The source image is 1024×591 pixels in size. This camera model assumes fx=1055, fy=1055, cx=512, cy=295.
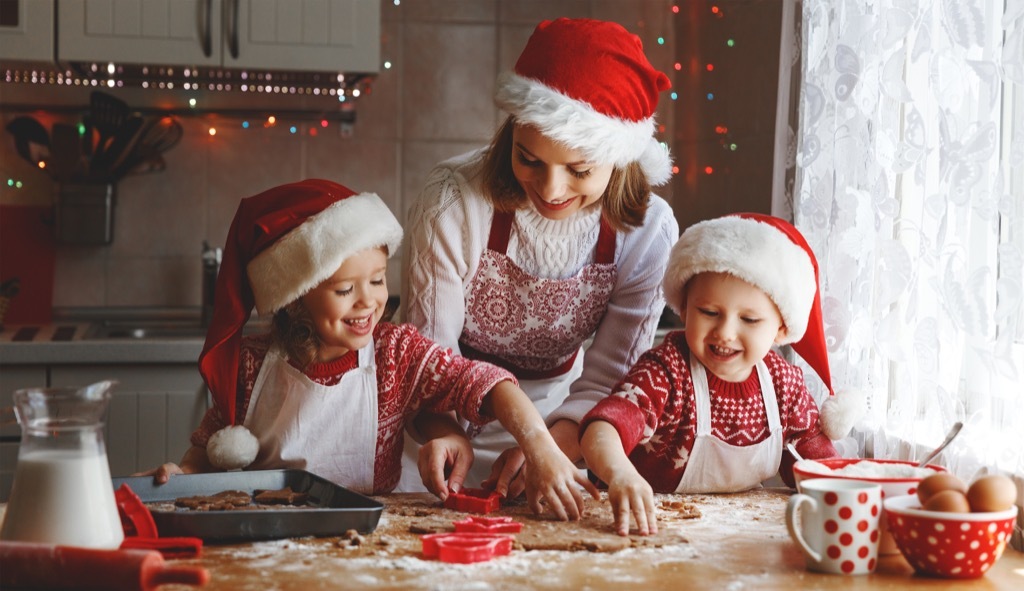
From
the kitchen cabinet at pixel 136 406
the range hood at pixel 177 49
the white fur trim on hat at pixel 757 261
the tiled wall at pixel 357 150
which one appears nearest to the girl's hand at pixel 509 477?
the white fur trim on hat at pixel 757 261

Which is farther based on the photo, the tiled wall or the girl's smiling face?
the tiled wall

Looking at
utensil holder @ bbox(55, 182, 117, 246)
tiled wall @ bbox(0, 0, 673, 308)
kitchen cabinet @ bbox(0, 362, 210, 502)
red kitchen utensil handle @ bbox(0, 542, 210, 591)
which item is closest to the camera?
red kitchen utensil handle @ bbox(0, 542, 210, 591)

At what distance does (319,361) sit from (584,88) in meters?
0.55

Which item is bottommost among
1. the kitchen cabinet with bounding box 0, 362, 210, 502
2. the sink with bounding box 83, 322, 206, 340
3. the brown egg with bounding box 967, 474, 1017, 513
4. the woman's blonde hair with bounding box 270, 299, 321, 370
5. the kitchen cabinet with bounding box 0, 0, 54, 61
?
the kitchen cabinet with bounding box 0, 362, 210, 502

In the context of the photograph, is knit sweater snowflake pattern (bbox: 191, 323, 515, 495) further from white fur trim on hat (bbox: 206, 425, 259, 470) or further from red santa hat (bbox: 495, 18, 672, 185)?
red santa hat (bbox: 495, 18, 672, 185)

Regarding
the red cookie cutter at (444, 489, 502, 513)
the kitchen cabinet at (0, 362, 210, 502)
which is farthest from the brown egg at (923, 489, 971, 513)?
the kitchen cabinet at (0, 362, 210, 502)

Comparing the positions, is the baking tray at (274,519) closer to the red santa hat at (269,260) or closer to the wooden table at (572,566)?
the wooden table at (572,566)

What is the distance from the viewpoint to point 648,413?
1425mm

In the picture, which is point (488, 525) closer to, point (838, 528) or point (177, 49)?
point (838, 528)

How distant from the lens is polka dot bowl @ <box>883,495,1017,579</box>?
40.8 inches

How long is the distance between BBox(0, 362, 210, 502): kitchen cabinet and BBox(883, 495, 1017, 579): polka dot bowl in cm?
180

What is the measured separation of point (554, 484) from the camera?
127 centimetres

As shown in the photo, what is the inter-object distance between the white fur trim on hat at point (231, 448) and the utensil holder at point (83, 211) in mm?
1661

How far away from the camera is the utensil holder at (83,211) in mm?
2874
